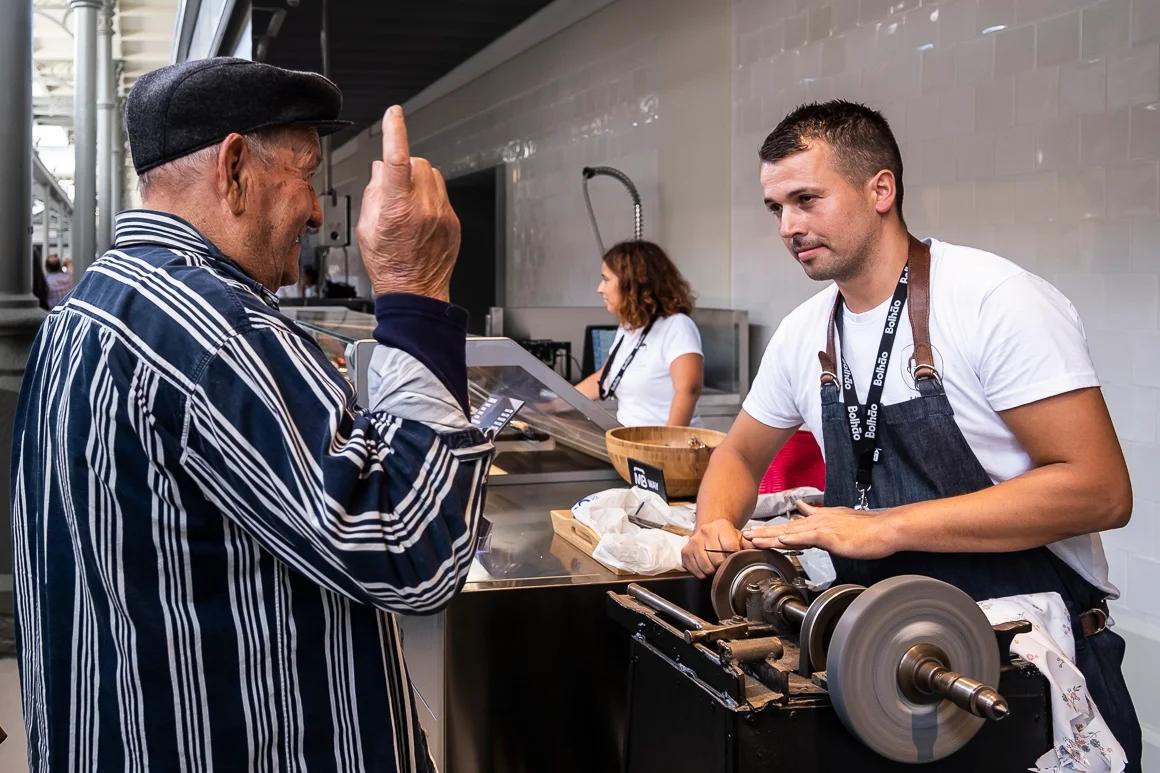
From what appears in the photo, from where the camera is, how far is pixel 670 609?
1.83m

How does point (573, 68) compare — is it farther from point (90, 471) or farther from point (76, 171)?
point (90, 471)

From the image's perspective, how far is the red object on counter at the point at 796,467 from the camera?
10.3 feet

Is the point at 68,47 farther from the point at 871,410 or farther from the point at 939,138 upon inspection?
the point at 871,410

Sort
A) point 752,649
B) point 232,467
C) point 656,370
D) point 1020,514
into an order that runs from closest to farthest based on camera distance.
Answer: point 232,467 → point 752,649 → point 1020,514 → point 656,370

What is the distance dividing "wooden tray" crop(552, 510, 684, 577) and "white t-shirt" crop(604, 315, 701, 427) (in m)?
1.96

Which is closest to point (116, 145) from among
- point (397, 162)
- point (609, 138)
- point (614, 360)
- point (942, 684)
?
point (609, 138)

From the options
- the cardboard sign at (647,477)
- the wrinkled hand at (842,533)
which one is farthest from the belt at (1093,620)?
the cardboard sign at (647,477)

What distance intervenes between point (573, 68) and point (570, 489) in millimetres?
5132

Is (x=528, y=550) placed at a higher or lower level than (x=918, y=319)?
lower

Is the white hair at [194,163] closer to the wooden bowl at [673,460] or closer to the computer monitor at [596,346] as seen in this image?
the wooden bowl at [673,460]

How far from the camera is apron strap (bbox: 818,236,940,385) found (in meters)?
1.93

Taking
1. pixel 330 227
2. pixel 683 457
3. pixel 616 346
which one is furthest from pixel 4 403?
pixel 683 457

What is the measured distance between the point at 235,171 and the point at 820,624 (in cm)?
102

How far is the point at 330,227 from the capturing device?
6137 mm
